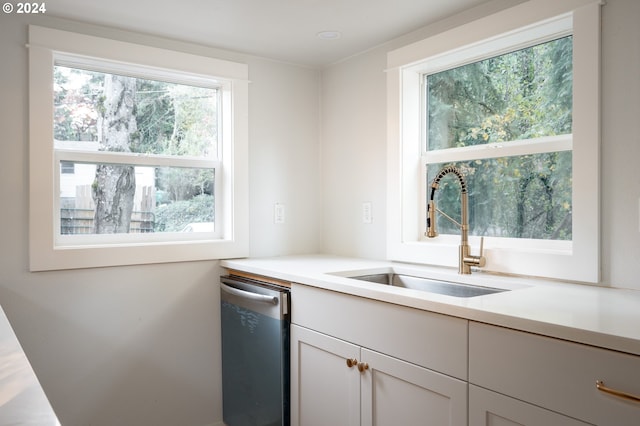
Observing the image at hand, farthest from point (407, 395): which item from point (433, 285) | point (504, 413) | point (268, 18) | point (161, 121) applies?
point (161, 121)

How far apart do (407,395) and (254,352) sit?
3.17 ft

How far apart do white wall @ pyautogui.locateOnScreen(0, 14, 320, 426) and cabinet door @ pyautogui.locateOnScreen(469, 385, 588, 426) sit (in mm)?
1684

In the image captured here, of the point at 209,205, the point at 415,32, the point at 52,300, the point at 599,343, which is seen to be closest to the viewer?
the point at 599,343

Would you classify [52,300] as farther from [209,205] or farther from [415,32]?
[415,32]

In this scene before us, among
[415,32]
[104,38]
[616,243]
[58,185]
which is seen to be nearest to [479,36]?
[415,32]

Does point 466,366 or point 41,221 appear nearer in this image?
point 466,366

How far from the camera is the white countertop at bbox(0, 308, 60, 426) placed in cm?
68

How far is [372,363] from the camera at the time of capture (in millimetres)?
1711

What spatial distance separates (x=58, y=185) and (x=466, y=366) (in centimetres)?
201

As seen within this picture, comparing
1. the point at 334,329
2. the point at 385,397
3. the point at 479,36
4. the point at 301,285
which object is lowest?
the point at 385,397

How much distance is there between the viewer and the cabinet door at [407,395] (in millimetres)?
1436

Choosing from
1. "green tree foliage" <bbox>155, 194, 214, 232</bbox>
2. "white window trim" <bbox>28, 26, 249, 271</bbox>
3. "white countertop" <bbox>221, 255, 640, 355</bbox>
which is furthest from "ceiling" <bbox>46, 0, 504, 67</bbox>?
"white countertop" <bbox>221, 255, 640, 355</bbox>

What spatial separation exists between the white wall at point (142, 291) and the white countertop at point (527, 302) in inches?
23.3

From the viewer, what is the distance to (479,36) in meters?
2.09
